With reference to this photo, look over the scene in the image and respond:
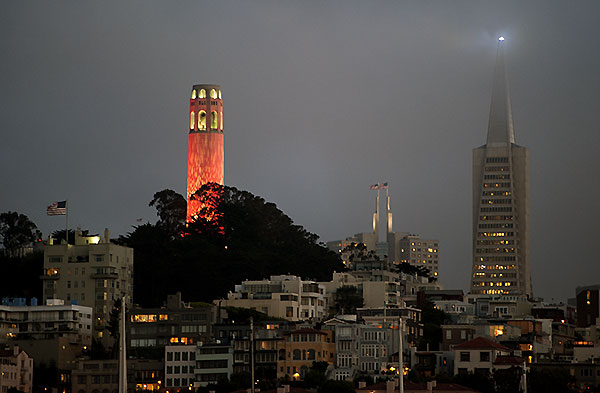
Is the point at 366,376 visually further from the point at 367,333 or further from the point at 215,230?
the point at 215,230

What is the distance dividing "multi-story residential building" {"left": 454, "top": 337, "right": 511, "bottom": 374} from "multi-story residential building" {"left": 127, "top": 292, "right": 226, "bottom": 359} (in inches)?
855

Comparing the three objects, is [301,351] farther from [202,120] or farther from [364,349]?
[202,120]

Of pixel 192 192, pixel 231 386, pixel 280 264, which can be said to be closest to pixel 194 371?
pixel 231 386

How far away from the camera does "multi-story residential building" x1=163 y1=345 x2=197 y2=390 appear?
12862cm

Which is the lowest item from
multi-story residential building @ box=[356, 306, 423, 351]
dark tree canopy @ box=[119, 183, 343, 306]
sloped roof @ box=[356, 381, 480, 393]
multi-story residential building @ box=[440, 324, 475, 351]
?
sloped roof @ box=[356, 381, 480, 393]

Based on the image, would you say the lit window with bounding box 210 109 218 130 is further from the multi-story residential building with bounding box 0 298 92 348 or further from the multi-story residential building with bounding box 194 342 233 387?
the multi-story residential building with bounding box 194 342 233 387

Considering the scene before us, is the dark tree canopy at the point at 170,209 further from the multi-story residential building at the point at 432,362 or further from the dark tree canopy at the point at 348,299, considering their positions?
the multi-story residential building at the point at 432,362

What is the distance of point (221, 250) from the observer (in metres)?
167

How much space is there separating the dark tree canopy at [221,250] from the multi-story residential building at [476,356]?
37.4 meters

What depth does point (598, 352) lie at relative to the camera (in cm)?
13838

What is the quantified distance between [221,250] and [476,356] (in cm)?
4579

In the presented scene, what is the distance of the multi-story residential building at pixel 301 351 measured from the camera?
130 metres

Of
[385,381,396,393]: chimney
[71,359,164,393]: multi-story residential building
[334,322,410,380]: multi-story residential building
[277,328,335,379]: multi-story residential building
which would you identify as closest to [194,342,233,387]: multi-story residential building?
[71,359,164,393]: multi-story residential building

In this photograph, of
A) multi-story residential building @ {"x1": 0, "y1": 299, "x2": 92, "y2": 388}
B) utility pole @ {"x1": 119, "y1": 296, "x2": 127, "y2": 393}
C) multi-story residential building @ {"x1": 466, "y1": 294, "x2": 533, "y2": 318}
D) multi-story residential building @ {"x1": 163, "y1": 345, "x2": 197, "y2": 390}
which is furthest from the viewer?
multi-story residential building @ {"x1": 466, "y1": 294, "x2": 533, "y2": 318}
